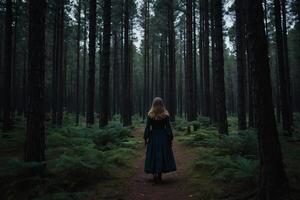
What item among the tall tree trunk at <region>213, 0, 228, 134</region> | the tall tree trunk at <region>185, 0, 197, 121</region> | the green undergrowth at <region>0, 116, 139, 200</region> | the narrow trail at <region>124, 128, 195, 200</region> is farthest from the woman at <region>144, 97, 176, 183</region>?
the tall tree trunk at <region>185, 0, 197, 121</region>

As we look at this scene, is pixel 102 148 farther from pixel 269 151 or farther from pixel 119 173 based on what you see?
pixel 269 151

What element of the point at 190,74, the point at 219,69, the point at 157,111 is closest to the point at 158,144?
the point at 157,111

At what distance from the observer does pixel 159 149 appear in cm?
714

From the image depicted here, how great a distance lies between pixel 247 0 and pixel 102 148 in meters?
7.43

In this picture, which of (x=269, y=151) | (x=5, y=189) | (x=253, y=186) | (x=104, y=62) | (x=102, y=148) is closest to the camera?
(x=269, y=151)

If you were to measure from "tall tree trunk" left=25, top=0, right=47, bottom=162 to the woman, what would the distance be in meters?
2.64

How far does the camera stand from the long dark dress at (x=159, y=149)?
7.07 m

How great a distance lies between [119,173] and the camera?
784cm

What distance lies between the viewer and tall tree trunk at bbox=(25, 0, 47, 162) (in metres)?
6.36

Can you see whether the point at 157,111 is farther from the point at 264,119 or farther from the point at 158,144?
the point at 264,119

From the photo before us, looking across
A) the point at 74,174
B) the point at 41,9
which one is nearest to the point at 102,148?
the point at 74,174

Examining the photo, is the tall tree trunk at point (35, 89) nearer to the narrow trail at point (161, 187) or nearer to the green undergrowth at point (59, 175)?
the green undergrowth at point (59, 175)

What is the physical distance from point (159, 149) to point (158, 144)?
0.45 feet

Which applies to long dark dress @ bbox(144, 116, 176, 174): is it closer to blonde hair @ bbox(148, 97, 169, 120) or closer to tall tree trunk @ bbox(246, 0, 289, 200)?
blonde hair @ bbox(148, 97, 169, 120)
